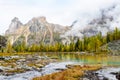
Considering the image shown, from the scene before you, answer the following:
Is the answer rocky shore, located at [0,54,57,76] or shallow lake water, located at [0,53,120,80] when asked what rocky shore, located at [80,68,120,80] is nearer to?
shallow lake water, located at [0,53,120,80]

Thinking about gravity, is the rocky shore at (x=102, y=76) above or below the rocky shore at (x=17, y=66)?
below

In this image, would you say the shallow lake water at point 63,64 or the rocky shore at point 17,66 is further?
the rocky shore at point 17,66

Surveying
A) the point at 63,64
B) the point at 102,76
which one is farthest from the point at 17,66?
the point at 102,76

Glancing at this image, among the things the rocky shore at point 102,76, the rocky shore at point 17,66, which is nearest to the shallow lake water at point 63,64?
the rocky shore at point 17,66

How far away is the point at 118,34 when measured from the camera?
624ft

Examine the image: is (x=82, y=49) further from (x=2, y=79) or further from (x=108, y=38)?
(x=2, y=79)

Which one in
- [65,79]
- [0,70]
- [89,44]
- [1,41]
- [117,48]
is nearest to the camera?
[65,79]

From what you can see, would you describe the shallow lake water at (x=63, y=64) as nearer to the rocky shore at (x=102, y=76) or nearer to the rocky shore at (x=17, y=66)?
the rocky shore at (x=17, y=66)

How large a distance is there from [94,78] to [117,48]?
394 ft

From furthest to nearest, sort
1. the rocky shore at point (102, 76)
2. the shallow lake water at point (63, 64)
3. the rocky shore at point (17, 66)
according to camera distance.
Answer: the rocky shore at point (17, 66) < the shallow lake water at point (63, 64) < the rocky shore at point (102, 76)

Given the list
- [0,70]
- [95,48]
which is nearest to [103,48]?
[95,48]

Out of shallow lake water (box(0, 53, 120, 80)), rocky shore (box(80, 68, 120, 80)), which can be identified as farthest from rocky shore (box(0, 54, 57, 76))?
rocky shore (box(80, 68, 120, 80))

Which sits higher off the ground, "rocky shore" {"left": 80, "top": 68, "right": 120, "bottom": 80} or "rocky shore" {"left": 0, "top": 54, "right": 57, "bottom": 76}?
"rocky shore" {"left": 0, "top": 54, "right": 57, "bottom": 76}

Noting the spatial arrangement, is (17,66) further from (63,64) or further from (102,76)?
(102,76)
